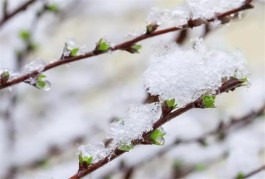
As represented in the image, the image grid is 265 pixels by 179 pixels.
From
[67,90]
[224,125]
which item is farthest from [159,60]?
[67,90]

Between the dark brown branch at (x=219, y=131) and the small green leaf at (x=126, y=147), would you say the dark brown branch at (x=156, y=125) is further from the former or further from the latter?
the dark brown branch at (x=219, y=131)

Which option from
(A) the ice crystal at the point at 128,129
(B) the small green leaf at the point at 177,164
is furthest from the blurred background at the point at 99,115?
(A) the ice crystal at the point at 128,129

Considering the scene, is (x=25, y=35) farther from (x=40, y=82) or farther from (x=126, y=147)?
(x=126, y=147)

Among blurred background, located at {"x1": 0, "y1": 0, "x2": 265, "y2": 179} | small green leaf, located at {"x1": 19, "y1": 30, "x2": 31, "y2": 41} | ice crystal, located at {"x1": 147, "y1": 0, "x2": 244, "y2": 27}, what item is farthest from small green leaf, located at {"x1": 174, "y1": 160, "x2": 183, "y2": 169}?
ice crystal, located at {"x1": 147, "y1": 0, "x2": 244, "y2": 27}

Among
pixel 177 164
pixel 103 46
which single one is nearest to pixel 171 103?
pixel 103 46

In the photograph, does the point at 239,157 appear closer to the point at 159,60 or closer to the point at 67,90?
the point at 159,60
